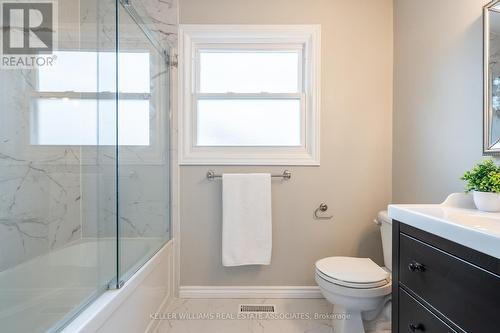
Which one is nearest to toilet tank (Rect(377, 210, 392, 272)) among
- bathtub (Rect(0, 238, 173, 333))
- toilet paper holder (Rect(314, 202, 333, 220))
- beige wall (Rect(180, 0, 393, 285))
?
beige wall (Rect(180, 0, 393, 285))

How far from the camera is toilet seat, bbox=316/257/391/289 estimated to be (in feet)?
4.43

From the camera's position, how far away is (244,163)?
1926 millimetres

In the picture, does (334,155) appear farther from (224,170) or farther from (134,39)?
(134,39)

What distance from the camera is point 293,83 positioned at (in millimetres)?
2006

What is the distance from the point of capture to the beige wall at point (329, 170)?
1.91m

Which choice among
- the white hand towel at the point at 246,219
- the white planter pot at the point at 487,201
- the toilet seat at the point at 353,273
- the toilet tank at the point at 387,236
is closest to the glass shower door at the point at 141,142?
the white hand towel at the point at 246,219

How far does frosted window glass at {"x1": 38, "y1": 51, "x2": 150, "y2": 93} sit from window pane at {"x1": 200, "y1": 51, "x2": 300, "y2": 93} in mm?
580

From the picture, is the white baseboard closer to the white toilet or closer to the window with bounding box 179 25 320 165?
the white toilet

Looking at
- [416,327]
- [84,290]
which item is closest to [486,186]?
[416,327]

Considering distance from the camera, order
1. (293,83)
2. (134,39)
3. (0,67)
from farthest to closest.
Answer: (293,83), (134,39), (0,67)

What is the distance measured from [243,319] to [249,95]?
1563 millimetres

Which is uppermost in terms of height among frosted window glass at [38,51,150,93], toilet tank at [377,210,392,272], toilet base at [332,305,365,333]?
frosted window glass at [38,51,150,93]

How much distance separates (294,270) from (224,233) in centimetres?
61

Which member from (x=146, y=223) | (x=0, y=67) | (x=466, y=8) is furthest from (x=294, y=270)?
(x=0, y=67)
